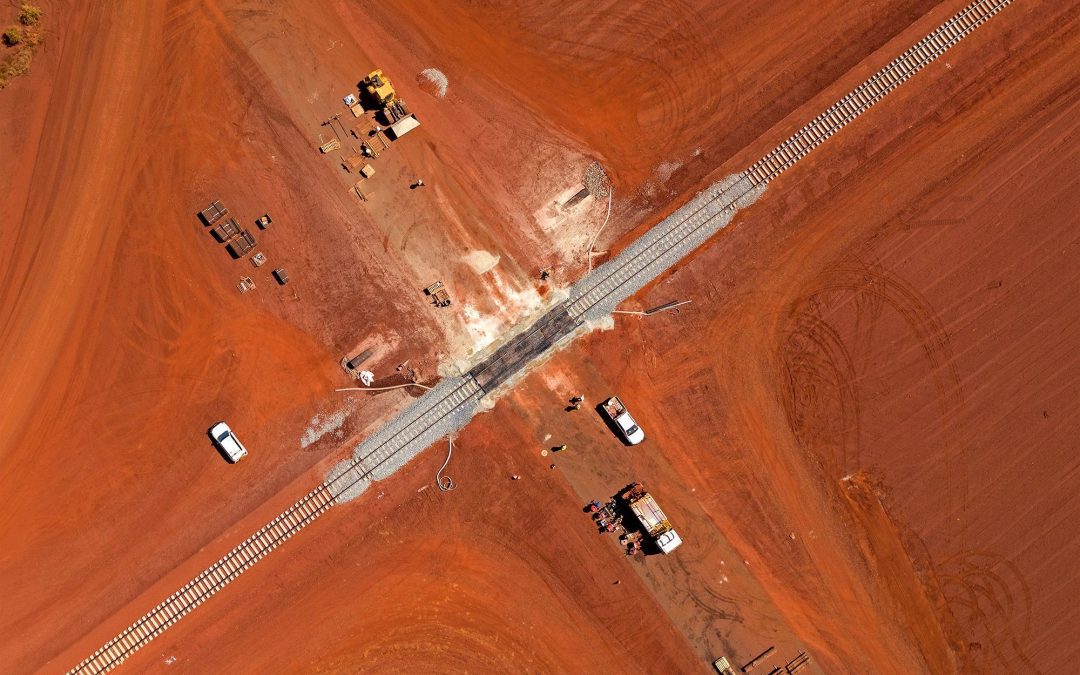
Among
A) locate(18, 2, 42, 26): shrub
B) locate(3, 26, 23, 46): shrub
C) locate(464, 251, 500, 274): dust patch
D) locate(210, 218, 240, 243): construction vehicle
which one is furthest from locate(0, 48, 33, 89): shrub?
locate(464, 251, 500, 274): dust patch

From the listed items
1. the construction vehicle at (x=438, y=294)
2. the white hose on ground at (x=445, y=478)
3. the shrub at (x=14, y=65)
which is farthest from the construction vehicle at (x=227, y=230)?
the white hose on ground at (x=445, y=478)

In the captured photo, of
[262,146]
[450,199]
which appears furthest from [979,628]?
[262,146]

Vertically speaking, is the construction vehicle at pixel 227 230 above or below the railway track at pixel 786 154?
above

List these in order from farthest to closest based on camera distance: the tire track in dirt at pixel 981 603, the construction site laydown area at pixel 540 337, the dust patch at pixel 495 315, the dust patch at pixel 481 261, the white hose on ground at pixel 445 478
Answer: the tire track in dirt at pixel 981 603, the dust patch at pixel 481 261, the dust patch at pixel 495 315, the white hose on ground at pixel 445 478, the construction site laydown area at pixel 540 337

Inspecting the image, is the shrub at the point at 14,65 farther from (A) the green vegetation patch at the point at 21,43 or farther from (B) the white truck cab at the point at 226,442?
(B) the white truck cab at the point at 226,442

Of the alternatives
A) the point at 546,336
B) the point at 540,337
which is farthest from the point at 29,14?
the point at 546,336

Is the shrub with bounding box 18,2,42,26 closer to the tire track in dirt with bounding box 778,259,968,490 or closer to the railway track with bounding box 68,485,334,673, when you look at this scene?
the railway track with bounding box 68,485,334,673
